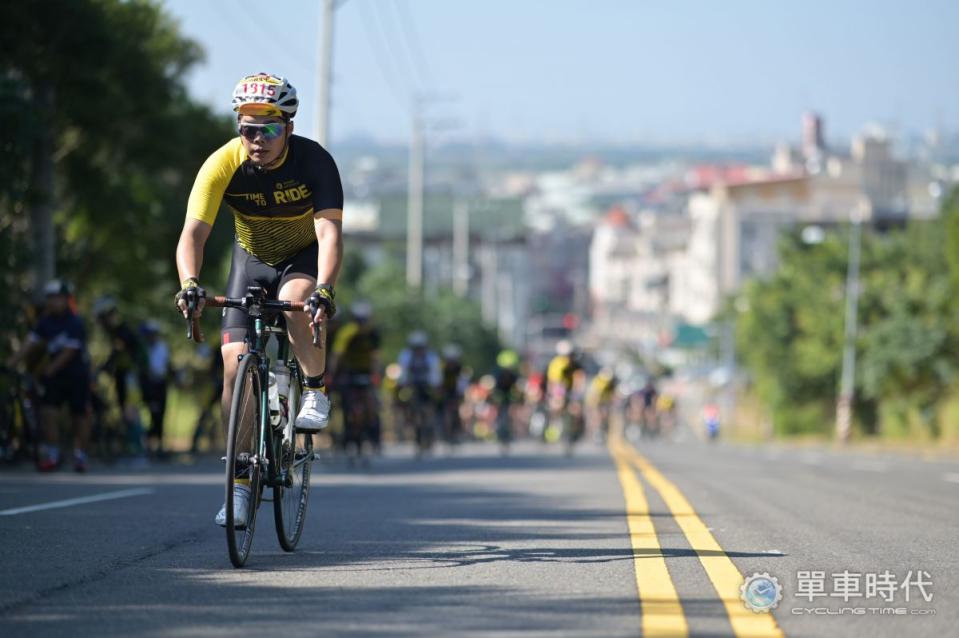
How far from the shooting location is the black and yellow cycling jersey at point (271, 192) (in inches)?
361

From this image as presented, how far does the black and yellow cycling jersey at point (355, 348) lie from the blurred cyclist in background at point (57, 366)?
3.97m

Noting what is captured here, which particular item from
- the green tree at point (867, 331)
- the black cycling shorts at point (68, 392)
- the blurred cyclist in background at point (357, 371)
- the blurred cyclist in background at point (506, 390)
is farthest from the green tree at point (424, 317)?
the black cycling shorts at point (68, 392)

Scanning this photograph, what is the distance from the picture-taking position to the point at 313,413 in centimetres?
936

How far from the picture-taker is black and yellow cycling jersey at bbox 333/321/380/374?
2197 centimetres

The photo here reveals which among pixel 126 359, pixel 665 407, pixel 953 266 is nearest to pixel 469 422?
pixel 665 407

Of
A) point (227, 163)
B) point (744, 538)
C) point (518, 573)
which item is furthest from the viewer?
point (744, 538)

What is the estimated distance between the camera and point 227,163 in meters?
9.20

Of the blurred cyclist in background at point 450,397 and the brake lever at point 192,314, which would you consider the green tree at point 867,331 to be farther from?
the brake lever at point 192,314

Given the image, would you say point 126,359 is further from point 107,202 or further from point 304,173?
point 304,173

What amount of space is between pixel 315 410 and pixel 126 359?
12640mm

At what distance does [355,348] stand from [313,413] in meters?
12.7

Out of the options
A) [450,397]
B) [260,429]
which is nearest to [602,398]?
[450,397]

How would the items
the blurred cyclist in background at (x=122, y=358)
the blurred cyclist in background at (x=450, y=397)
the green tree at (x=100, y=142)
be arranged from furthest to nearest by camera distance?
the blurred cyclist in background at (x=450, y=397) → the green tree at (x=100, y=142) → the blurred cyclist in background at (x=122, y=358)

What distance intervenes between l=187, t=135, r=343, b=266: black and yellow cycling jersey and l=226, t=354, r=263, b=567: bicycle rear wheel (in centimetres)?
83
